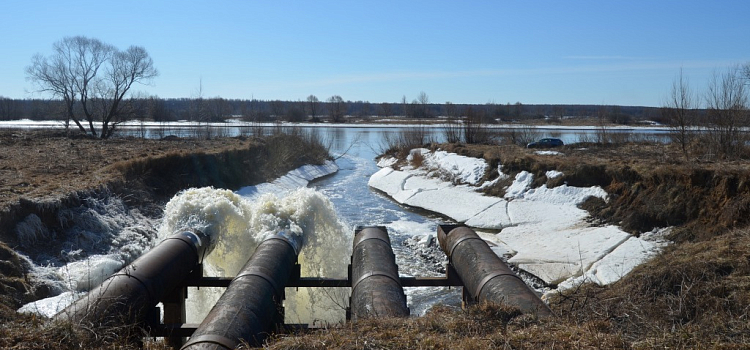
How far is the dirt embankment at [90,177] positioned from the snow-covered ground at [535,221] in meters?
7.40

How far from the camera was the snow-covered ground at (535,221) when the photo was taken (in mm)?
13158

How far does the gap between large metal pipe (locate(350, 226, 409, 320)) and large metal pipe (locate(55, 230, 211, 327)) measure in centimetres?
231

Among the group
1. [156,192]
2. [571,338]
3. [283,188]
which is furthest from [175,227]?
[283,188]

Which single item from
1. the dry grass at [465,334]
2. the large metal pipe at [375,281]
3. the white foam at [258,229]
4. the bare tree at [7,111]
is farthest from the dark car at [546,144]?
the bare tree at [7,111]

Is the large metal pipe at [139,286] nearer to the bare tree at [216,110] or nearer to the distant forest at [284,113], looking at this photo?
the distant forest at [284,113]

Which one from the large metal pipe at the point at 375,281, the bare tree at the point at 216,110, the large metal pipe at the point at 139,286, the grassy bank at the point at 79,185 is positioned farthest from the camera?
the bare tree at the point at 216,110

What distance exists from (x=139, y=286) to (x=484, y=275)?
3.99 metres

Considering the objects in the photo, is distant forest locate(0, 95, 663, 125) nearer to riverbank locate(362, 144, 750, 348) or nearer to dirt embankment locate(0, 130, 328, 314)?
dirt embankment locate(0, 130, 328, 314)

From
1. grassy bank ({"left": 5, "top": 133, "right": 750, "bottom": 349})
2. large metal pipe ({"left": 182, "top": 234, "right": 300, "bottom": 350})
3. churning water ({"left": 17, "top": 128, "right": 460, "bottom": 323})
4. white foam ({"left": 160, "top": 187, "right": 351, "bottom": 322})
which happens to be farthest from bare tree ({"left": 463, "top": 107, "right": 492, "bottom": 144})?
large metal pipe ({"left": 182, "top": 234, "right": 300, "bottom": 350})

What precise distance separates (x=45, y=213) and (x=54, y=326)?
9.62 metres

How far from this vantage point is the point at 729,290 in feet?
27.0

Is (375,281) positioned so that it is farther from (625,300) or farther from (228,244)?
(228,244)

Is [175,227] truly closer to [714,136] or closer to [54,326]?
[54,326]

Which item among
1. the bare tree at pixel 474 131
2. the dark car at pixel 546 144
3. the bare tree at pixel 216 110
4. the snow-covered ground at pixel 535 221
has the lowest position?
the snow-covered ground at pixel 535 221
